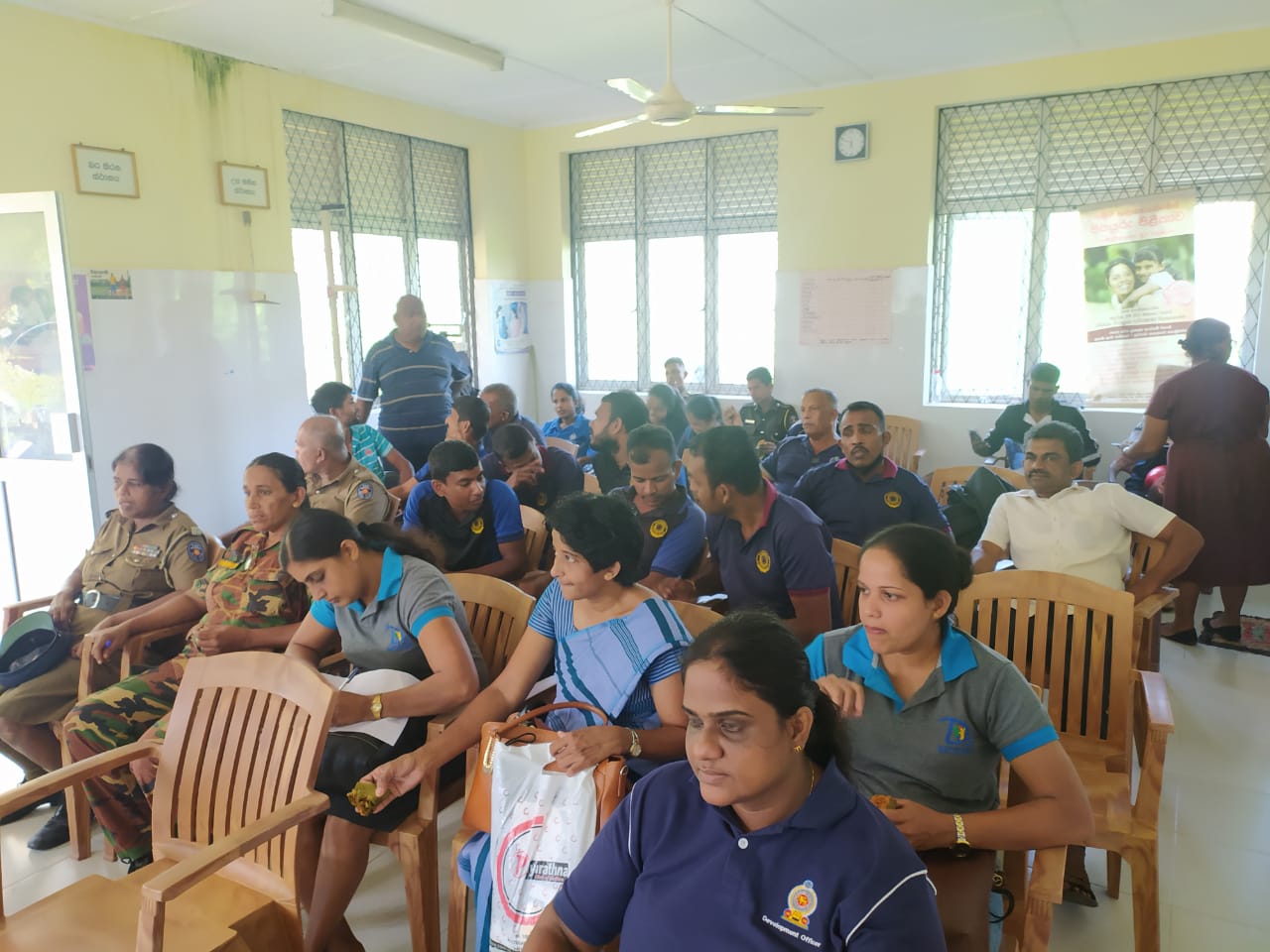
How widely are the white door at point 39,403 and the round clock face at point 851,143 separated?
4686 millimetres

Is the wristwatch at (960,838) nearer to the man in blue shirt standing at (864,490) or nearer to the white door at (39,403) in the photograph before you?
the man in blue shirt standing at (864,490)

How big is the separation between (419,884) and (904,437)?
5.01 meters

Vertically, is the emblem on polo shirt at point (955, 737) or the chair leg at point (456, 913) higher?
the emblem on polo shirt at point (955, 737)

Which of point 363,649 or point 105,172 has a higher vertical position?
point 105,172

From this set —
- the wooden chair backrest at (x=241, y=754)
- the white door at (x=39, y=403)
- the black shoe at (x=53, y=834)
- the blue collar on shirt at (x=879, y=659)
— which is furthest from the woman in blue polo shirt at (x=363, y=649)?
the white door at (x=39, y=403)

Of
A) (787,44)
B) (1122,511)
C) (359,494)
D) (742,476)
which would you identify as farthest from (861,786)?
(787,44)

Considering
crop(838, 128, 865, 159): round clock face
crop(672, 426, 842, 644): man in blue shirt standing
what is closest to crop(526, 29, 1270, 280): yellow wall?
crop(838, 128, 865, 159): round clock face

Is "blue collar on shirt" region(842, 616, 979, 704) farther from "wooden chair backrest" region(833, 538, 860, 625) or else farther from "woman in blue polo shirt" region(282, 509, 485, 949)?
"wooden chair backrest" region(833, 538, 860, 625)

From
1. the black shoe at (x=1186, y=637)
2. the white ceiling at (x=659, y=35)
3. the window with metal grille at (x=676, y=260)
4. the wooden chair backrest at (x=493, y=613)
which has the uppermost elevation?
the white ceiling at (x=659, y=35)

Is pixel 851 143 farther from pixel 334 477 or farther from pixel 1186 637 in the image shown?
pixel 334 477

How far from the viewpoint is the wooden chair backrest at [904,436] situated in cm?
614

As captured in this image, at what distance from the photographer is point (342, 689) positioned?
81.7 inches

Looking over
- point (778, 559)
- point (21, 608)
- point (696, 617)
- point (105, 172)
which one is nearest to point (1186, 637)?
point (778, 559)

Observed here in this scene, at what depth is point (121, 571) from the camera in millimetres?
2900
